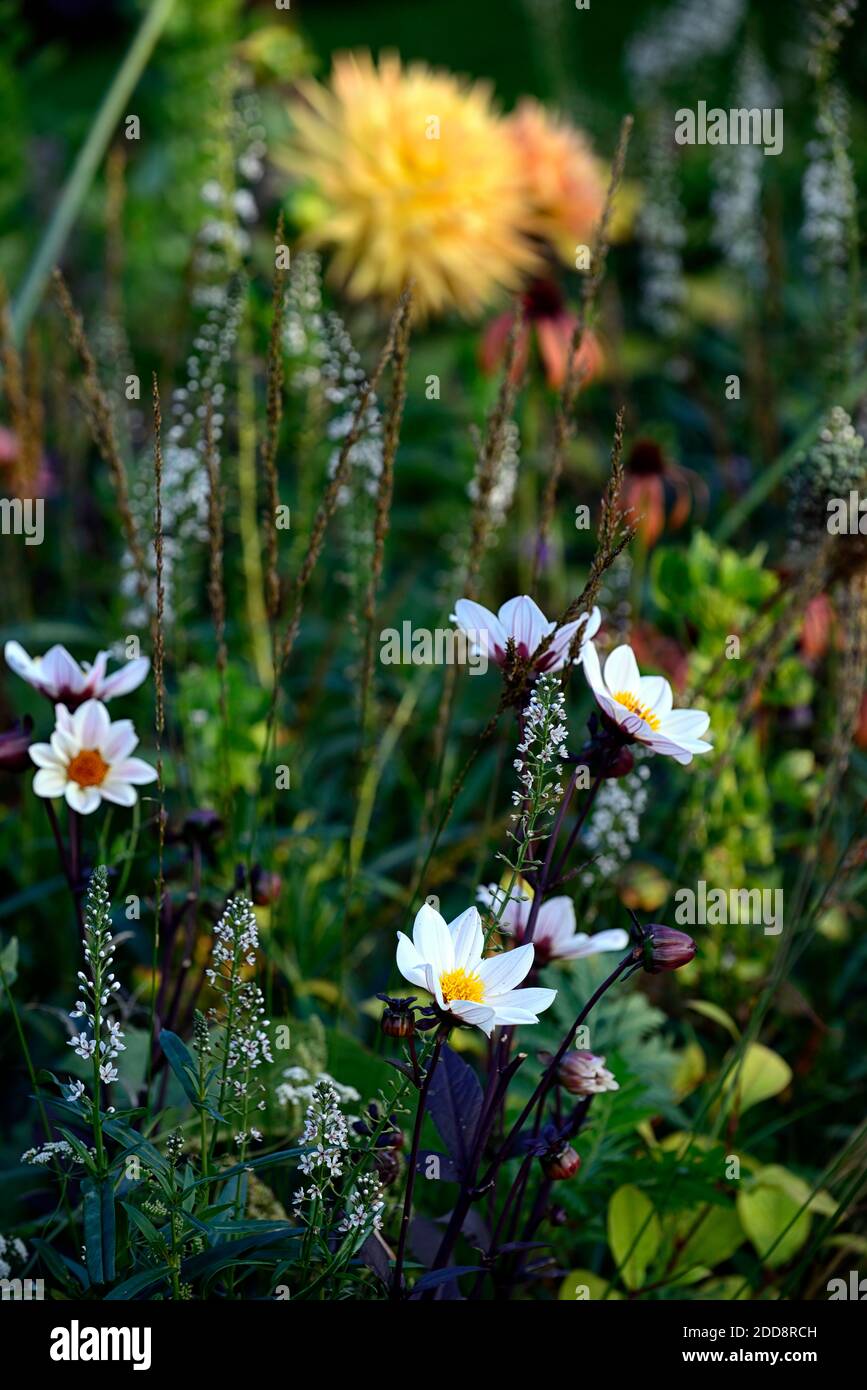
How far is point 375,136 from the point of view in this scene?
2.32 meters

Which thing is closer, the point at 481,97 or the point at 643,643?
the point at 643,643

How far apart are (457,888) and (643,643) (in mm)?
406

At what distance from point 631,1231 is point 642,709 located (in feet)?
1.63

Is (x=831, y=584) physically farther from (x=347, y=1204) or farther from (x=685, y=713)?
(x=347, y=1204)

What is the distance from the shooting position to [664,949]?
842 mm

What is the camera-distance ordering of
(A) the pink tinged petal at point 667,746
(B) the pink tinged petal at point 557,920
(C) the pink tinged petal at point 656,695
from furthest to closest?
1. (B) the pink tinged petal at point 557,920
2. (C) the pink tinged petal at point 656,695
3. (A) the pink tinged petal at point 667,746

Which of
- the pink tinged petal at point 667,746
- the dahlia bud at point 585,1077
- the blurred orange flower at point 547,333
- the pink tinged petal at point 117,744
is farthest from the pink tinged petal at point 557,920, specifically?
the blurred orange flower at point 547,333

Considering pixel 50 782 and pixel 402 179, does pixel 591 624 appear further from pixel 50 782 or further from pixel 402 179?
pixel 402 179

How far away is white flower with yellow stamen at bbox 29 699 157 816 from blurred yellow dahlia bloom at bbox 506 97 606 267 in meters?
1.82

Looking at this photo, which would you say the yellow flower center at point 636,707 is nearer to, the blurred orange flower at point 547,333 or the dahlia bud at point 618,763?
the dahlia bud at point 618,763

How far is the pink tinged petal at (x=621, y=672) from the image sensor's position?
95 centimetres

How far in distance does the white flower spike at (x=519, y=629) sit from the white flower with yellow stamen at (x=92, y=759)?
0.91ft

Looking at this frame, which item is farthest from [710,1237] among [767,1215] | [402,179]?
[402,179]
